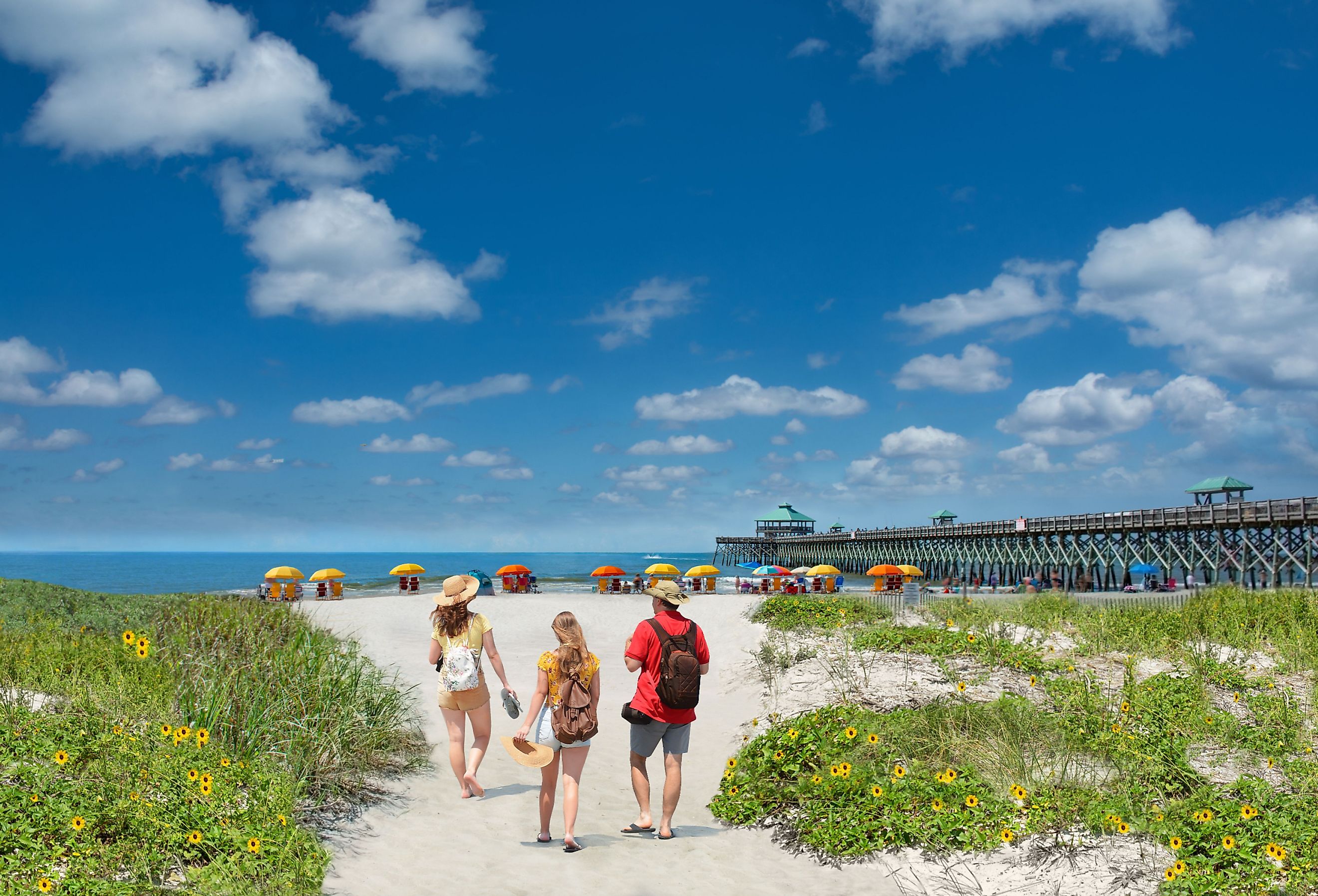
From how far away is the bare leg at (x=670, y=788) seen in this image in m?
6.08

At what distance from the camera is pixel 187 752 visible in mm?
5723

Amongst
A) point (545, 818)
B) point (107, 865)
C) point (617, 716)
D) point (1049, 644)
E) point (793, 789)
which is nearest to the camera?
point (107, 865)

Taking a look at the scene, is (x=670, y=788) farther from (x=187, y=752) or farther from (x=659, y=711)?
(x=187, y=752)

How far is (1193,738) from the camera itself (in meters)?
7.43

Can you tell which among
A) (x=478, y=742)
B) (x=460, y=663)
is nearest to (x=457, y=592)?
(x=460, y=663)

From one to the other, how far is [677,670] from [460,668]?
1.98 metres

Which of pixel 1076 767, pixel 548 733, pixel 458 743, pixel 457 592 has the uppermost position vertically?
pixel 457 592

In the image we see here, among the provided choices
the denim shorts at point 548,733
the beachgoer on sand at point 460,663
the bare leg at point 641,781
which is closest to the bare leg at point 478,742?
the beachgoer on sand at point 460,663

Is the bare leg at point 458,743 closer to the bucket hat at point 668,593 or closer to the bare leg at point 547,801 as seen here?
the bare leg at point 547,801

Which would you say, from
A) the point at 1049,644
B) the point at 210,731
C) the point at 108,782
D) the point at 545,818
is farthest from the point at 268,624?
the point at 1049,644

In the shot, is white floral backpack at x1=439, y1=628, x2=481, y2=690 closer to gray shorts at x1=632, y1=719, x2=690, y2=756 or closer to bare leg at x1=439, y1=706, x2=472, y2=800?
bare leg at x1=439, y1=706, x2=472, y2=800

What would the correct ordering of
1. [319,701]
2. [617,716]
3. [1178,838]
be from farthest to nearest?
[617,716], [319,701], [1178,838]

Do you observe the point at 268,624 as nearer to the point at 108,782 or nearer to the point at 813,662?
the point at 108,782

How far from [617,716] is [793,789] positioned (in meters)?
4.64
